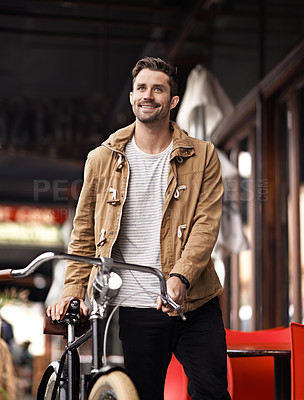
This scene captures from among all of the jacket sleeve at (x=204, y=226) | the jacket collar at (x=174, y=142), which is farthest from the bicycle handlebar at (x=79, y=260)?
the jacket collar at (x=174, y=142)

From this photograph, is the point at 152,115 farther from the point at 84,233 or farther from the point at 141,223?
the point at 84,233

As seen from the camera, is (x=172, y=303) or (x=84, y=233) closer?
(x=172, y=303)

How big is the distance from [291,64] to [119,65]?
547cm

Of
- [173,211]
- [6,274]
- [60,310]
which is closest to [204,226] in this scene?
[173,211]

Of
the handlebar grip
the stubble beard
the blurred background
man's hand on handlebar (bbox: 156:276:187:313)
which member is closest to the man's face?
the stubble beard

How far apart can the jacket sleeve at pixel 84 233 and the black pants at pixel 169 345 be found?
0.21 meters

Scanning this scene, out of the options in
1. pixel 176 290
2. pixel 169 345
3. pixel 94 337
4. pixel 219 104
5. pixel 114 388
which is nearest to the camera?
pixel 114 388

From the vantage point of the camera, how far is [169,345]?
8.46 feet

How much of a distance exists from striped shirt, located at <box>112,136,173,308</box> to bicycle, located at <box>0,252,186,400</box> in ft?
0.70

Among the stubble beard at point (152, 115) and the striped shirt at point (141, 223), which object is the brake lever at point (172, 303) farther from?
the stubble beard at point (152, 115)

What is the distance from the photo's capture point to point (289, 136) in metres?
5.41

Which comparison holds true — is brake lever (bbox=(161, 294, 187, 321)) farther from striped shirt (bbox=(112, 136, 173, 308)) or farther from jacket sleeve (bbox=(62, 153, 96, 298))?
jacket sleeve (bbox=(62, 153, 96, 298))

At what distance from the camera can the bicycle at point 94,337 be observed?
2.02 m

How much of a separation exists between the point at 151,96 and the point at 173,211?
418 millimetres
